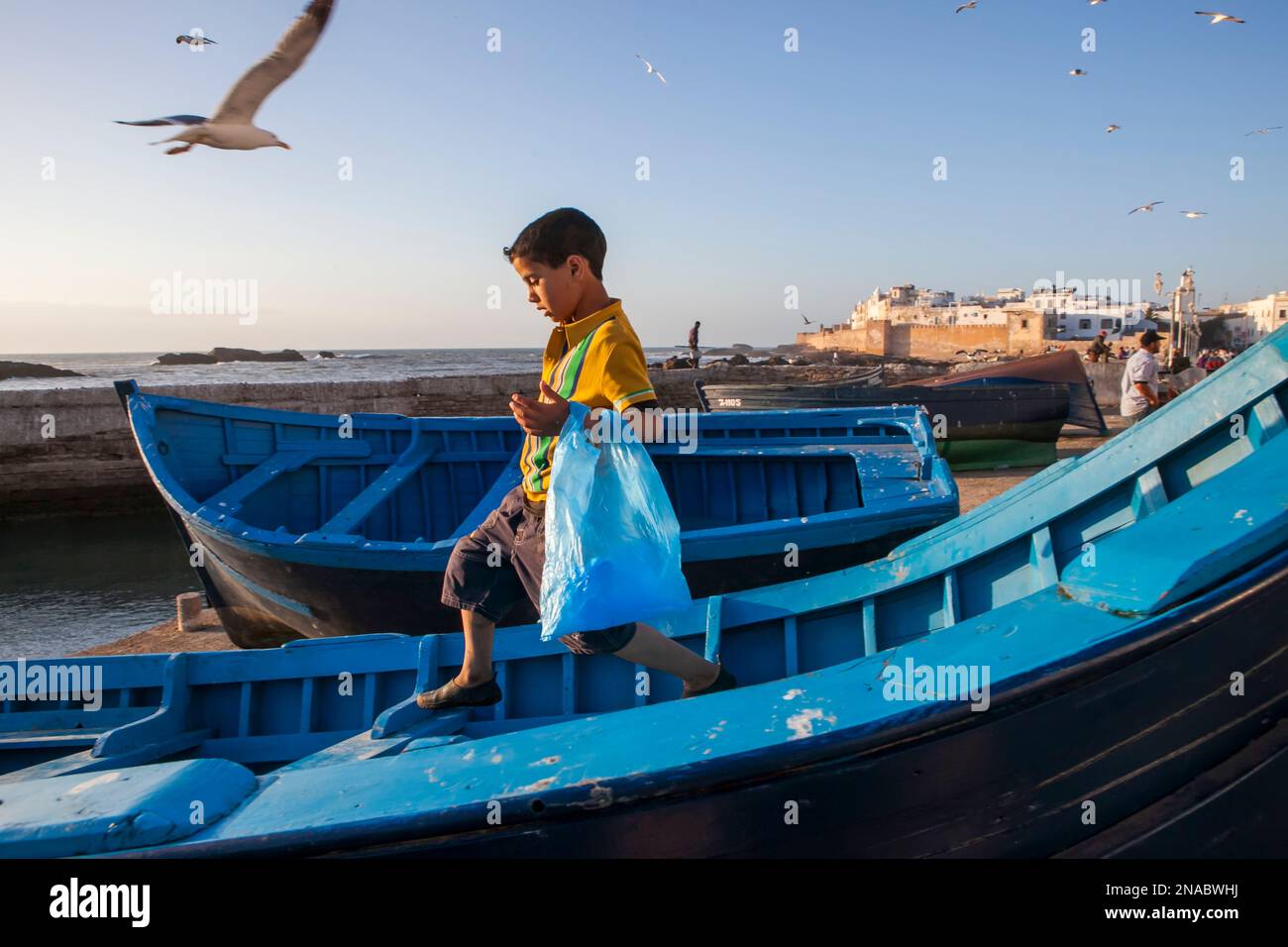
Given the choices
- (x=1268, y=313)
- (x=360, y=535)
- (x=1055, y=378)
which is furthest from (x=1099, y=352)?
(x=1268, y=313)

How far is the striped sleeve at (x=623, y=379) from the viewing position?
224 centimetres

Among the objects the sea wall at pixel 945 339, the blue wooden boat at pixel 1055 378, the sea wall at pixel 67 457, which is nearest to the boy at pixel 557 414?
the blue wooden boat at pixel 1055 378

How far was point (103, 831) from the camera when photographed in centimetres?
162

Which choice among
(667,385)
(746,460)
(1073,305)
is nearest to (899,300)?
(1073,305)

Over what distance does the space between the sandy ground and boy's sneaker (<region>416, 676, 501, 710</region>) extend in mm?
2866

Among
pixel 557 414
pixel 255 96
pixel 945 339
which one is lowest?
pixel 557 414

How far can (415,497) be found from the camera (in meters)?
7.57

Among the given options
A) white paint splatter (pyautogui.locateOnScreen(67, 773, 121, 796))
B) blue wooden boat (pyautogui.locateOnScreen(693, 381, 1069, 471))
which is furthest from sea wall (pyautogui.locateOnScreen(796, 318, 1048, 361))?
white paint splatter (pyautogui.locateOnScreen(67, 773, 121, 796))

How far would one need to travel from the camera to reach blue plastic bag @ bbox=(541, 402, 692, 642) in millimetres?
2021

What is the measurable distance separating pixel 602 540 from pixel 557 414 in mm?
348

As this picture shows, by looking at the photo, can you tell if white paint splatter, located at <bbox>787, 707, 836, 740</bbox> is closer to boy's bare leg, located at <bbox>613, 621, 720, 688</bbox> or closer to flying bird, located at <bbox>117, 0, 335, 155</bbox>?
boy's bare leg, located at <bbox>613, 621, 720, 688</bbox>

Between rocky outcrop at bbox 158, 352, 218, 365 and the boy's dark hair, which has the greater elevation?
rocky outcrop at bbox 158, 352, 218, 365

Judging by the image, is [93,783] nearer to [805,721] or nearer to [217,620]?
[805,721]
